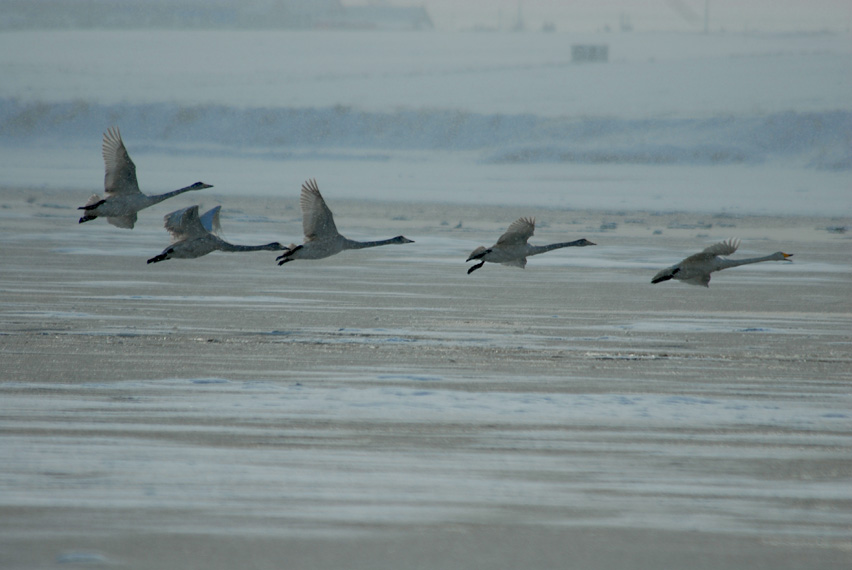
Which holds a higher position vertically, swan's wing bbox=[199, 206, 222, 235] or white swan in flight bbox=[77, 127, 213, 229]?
white swan in flight bbox=[77, 127, 213, 229]

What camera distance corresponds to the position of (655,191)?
39156 millimetres

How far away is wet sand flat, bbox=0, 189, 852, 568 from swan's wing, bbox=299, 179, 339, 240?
1.09 m

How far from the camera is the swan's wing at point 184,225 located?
12016 millimetres

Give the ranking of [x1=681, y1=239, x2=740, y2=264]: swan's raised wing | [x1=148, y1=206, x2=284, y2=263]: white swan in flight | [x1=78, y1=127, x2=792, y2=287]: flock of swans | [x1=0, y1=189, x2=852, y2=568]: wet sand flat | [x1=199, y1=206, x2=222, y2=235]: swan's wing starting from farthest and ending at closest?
[x1=199, y1=206, x2=222, y2=235]: swan's wing → [x1=148, y1=206, x2=284, y2=263]: white swan in flight → [x1=78, y1=127, x2=792, y2=287]: flock of swans → [x1=681, y1=239, x2=740, y2=264]: swan's raised wing → [x1=0, y1=189, x2=852, y2=568]: wet sand flat

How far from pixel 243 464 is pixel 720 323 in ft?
26.4

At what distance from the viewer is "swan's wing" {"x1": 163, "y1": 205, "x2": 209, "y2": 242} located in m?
Result: 12.0

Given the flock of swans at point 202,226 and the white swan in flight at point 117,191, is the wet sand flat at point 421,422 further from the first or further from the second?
the white swan in flight at point 117,191

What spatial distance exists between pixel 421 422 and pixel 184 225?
3.91 m

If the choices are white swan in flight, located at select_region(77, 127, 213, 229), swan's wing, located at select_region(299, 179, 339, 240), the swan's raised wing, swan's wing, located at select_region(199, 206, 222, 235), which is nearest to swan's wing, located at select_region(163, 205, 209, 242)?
white swan in flight, located at select_region(77, 127, 213, 229)

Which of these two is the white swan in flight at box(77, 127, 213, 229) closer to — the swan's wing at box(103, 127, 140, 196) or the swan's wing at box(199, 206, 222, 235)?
the swan's wing at box(103, 127, 140, 196)

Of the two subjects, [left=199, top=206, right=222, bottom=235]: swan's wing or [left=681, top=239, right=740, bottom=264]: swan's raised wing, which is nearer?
[left=681, top=239, right=740, bottom=264]: swan's raised wing

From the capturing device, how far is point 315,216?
1216 cm

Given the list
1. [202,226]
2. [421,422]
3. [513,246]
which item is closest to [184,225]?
[202,226]

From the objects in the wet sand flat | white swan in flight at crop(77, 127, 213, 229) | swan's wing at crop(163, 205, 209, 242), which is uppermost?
white swan in flight at crop(77, 127, 213, 229)
